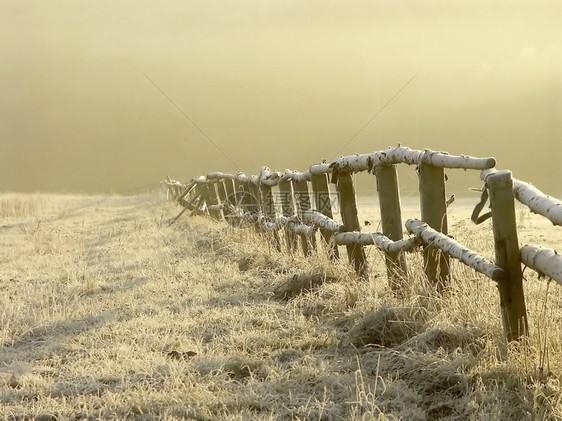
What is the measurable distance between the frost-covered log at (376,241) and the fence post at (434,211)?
15 cm

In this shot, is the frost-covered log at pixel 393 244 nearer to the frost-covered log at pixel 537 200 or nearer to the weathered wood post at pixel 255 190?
the frost-covered log at pixel 537 200

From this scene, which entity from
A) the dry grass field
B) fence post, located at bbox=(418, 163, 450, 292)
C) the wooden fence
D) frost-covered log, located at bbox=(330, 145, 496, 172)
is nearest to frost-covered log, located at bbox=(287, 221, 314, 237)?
the wooden fence

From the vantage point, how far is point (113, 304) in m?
6.47

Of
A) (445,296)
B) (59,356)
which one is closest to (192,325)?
(59,356)

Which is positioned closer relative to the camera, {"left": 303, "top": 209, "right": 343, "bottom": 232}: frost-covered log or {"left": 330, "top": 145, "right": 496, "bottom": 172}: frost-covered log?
{"left": 330, "top": 145, "right": 496, "bottom": 172}: frost-covered log

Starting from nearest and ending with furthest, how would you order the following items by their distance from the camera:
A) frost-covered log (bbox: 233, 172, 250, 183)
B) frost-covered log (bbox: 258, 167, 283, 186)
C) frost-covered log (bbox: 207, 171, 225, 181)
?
1. frost-covered log (bbox: 258, 167, 283, 186)
2. frost-covered log (bbox: 233, 172, 250, 183)
3. frost-covered log (bbox: 207, 171, 225, 181)

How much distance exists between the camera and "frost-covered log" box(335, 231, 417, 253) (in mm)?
5008

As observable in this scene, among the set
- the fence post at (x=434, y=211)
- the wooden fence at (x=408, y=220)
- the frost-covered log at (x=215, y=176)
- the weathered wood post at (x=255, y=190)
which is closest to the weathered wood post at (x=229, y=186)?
the frost-covered log at (x=215, y=176)

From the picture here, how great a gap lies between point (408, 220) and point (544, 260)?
1964mm

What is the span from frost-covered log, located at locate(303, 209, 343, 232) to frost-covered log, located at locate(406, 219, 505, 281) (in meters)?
1.70

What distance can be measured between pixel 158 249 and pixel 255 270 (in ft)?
10.6

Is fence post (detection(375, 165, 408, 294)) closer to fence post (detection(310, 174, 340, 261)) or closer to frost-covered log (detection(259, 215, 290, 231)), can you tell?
fence post (detection(310, 174, 340, 261))

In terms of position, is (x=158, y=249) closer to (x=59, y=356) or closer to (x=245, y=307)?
(x=245, y=307)

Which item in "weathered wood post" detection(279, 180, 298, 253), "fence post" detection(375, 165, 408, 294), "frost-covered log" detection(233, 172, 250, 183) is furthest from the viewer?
"frost-covered log" detection(233, 172, 250, 183)
